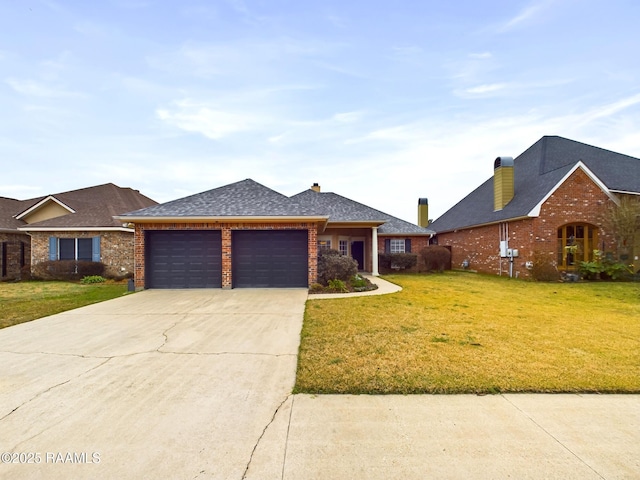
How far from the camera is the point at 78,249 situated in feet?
51.9

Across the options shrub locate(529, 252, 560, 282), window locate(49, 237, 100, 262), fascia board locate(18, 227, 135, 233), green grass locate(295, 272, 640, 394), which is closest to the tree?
shrub locate(529, 252, 560, 282)

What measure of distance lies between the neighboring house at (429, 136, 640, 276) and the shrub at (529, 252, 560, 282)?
8 centimetres

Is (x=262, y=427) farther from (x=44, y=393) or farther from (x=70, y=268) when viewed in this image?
(x=70, y=268)

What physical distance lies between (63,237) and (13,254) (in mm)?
3799

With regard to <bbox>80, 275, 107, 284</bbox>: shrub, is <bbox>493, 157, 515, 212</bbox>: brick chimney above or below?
above

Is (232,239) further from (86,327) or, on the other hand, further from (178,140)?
(178,140)

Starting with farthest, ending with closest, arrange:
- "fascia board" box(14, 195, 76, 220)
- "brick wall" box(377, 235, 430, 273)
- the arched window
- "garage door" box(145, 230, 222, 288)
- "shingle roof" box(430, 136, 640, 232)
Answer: "brick wall" box(377, 235, 430, 273) < "fascia board" box(14, 195, 76, 220) < "shingle roof" box(430, 136, 640, 232) < the arched window < "garage door" box(145, 230, 222, 288)

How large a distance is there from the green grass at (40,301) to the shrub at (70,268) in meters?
1.74

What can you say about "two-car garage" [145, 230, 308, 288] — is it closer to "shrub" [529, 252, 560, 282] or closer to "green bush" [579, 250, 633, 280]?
"shrub" [529, 252, 560, 282]

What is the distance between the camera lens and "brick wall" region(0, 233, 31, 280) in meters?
16.1

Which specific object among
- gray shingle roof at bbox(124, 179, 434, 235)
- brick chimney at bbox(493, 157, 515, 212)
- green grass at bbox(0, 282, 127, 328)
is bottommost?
green grass at bbox(0, 282, 127, 328)

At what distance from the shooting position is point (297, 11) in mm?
10688

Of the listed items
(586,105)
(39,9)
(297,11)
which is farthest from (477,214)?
(39,9)

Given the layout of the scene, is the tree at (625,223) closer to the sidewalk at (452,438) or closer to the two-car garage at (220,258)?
the two-car garage at (220,258)
